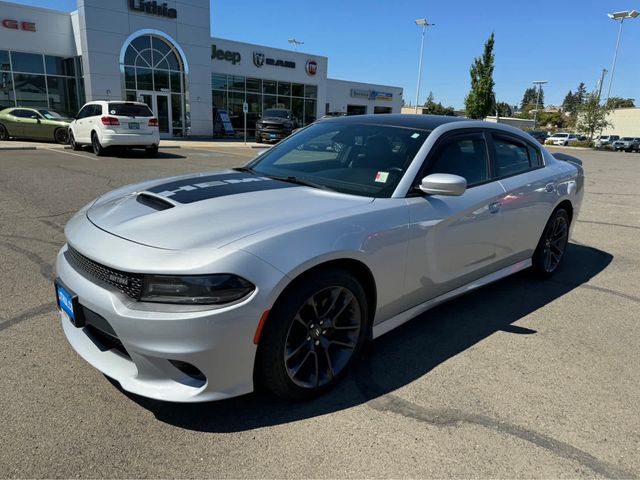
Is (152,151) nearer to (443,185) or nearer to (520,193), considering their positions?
(520,193)

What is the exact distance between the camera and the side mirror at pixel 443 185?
2.99 meters

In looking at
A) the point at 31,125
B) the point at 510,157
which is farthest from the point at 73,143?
the point at 510,157

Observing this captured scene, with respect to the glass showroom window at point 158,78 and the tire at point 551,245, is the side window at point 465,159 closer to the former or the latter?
the tire at point 551,245

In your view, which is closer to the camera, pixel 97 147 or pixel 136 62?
pixel 97 147

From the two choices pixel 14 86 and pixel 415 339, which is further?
pixel 14 86

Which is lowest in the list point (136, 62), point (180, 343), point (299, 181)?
point (180, 343)

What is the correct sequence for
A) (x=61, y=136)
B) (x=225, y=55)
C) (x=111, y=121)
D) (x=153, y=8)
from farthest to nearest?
1. (x=225, y=55)
2. (x=153, y=8)
3. (x=61, y=136)
4. (x=111, y=121)

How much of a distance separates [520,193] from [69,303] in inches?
141

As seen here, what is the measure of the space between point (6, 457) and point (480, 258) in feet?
10.8

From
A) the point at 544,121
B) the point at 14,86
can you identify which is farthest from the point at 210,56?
the point at 544,121

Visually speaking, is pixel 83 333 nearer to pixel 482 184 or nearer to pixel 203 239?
pixel 203 239

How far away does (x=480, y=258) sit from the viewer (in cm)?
377

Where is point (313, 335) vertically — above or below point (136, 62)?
below

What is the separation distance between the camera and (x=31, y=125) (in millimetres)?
19062
